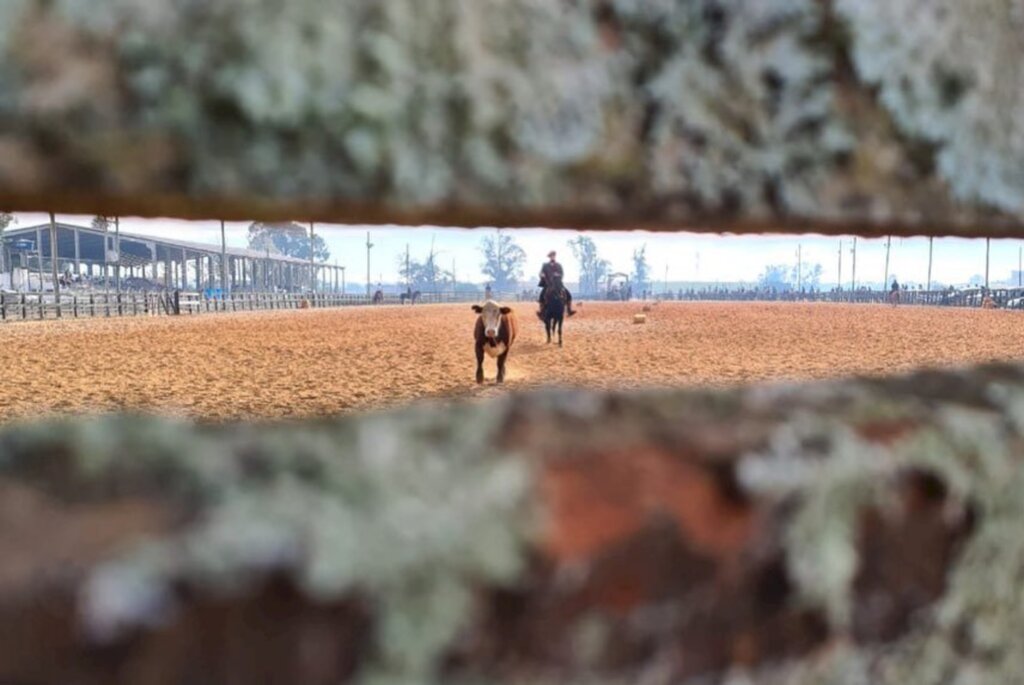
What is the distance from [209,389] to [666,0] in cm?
1083

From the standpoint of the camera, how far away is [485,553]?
454 mm

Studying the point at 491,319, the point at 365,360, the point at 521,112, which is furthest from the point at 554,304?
the point at 521,112

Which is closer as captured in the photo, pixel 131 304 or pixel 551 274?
pixel 551 274

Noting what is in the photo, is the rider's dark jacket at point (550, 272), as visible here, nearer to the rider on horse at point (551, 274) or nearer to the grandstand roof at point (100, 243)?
the rider on horse at point (551, 274)

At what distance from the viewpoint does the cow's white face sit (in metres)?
12.1

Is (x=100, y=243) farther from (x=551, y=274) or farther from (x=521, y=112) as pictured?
(x=521, y=112)

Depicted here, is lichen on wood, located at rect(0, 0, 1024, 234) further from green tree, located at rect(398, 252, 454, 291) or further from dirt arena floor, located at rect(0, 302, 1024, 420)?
green tree, located at rect(398, 252, 454, 291)

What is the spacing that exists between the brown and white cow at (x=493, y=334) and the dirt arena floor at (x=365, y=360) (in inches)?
12.8

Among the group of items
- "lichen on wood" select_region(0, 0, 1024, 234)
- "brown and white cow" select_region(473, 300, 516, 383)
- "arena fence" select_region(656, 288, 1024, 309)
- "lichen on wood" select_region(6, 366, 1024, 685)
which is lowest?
"arena fence" select_region(656, 288, 1024, 309)

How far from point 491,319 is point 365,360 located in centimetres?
319

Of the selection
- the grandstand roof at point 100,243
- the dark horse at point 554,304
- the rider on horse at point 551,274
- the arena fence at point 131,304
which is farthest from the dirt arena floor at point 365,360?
the grandstand roof at point 100,243

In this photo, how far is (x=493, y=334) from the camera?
12148mm

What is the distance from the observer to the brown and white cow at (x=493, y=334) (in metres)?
12.1

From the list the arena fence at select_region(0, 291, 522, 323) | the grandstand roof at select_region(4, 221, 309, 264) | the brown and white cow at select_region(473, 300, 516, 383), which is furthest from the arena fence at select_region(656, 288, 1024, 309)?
the grandstand roof at select_region(4, 221, 309, 264)
